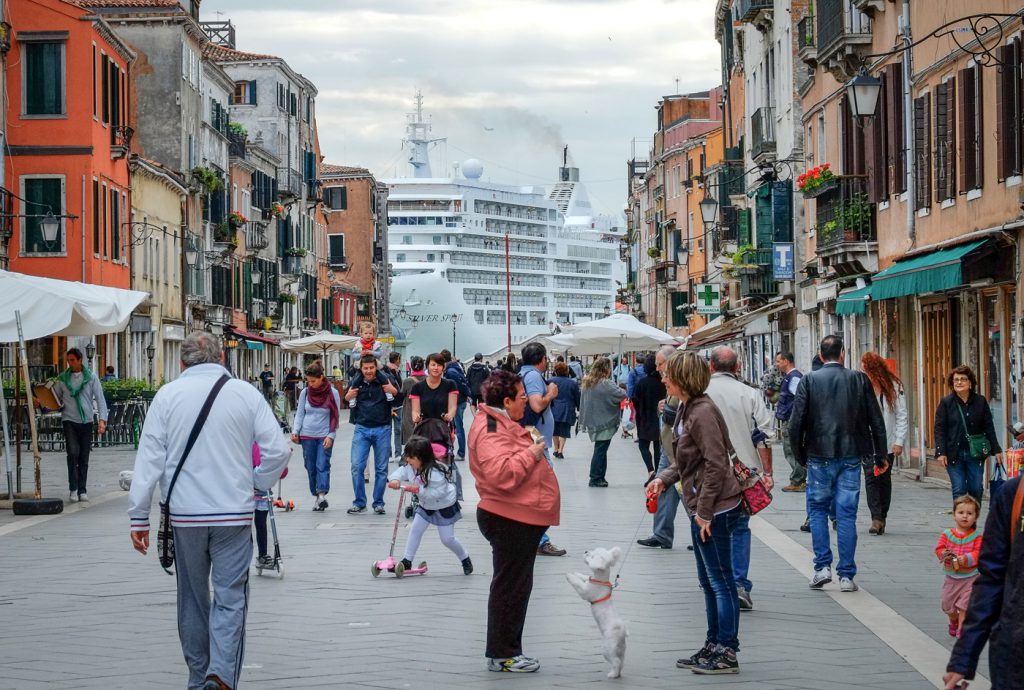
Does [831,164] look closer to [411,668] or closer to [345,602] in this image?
[345,602]

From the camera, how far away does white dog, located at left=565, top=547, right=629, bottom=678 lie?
8.02 metres

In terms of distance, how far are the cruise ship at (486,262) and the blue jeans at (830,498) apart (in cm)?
12910

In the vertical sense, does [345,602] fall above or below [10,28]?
below

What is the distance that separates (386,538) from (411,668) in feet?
21.9

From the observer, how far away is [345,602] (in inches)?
429

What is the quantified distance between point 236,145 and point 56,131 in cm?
2429

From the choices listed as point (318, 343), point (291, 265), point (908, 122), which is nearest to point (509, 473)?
point (908, 122)

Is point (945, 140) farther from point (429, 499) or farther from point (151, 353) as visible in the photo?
point (151, 353)

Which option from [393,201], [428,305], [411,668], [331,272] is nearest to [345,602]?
[411,668]

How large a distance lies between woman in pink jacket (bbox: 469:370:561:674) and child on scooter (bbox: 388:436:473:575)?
145 inches

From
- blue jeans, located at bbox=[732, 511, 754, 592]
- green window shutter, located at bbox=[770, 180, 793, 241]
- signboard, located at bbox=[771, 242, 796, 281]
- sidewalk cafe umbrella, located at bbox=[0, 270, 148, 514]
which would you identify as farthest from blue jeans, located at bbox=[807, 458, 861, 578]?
green window shutter, located at bbox=[770, 180, 793, 241]

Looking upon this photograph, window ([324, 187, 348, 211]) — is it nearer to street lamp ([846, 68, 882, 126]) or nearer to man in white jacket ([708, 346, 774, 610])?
street lamp ([846, 68, 882, 126])

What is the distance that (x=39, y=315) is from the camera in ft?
57.6

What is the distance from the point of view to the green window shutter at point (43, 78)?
125ft
